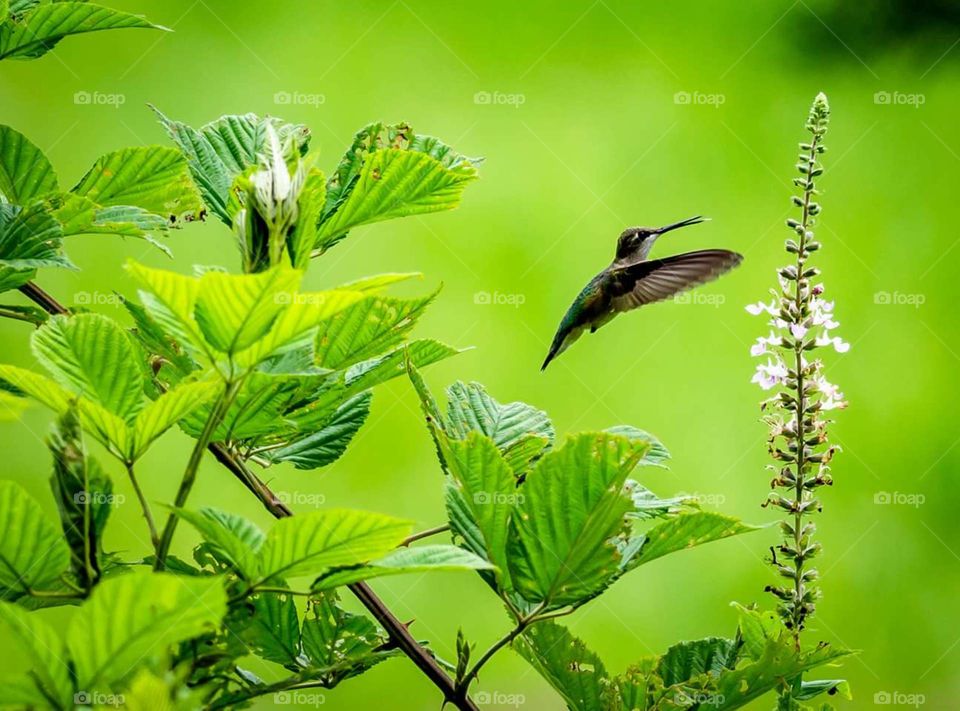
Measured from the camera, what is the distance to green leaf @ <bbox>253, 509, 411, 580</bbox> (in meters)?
0.24

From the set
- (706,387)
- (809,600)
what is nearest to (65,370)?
(809,600)

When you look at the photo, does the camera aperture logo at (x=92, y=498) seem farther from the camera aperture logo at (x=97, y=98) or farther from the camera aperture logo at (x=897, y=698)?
the camera aperture logo at (x=897, y=698)

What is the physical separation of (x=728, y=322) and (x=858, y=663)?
2.26 ft

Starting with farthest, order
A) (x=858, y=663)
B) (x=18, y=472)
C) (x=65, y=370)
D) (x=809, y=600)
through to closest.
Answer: (x=858, y=663) < (x=18, y=472) < (x=809, y=600) < (x=65, y=370)

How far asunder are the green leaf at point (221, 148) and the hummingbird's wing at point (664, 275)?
1.58 ft

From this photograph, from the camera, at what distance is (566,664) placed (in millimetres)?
378

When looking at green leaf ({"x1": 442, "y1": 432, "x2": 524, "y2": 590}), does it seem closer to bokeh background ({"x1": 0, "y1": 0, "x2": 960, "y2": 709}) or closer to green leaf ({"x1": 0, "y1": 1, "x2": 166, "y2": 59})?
green leaf ({"x1": 0, "y1": 1, "x2": 166, "y2": 59})

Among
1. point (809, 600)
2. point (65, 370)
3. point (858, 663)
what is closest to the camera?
point (65, 370)

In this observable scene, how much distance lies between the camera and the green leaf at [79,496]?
243 mm

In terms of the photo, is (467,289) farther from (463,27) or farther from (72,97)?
(72,97)

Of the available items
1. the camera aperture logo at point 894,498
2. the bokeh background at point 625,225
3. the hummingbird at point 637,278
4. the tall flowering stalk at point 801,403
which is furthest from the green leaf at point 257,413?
the camera aperture logo at point 894,498

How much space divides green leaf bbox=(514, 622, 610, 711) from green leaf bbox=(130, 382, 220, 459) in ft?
0.56

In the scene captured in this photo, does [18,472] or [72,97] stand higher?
[72,97]

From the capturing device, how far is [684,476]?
1728 mm
